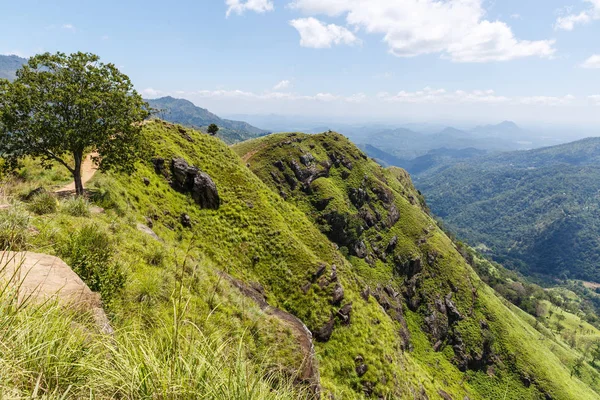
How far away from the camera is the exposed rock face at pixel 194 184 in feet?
125

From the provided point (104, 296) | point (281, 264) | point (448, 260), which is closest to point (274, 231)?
point (281, 264)

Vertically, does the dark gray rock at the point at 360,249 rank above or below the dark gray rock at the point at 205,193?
A: below

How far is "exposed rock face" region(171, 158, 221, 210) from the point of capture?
38.0 meters

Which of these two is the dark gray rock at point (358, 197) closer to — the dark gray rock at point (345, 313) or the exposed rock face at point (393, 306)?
the exposed rock face at point (393, 306)

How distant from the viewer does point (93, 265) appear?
31.0ft

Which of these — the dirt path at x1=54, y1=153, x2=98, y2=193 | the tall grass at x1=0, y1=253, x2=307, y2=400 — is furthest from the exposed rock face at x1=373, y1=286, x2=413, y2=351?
the tall grass at x1=0, y1=253, x2=307, y2=400

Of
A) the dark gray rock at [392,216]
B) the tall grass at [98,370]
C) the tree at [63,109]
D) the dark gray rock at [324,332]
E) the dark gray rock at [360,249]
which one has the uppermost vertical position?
the tree at [63,109]

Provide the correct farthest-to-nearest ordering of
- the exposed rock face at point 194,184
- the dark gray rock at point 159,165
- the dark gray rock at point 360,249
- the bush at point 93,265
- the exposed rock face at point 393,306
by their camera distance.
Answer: the dark gray rock at point 360,249 → the exposed rock face at point 393,306 → the exposed rock face at point 194,184 → the dark gray rock at point 159,165 → the bush at point 93,265

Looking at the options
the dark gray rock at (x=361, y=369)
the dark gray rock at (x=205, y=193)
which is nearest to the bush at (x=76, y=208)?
the dark gray rock at (x=205, y=193)

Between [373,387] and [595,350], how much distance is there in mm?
167909

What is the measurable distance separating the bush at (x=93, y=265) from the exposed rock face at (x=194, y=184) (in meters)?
28.3

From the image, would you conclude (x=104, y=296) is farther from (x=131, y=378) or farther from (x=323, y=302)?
(x=323, y=302)

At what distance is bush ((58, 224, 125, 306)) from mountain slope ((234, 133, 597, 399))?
65.0 m

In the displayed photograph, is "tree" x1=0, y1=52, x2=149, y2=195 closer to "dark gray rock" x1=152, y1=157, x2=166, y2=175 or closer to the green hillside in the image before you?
the green hillside
